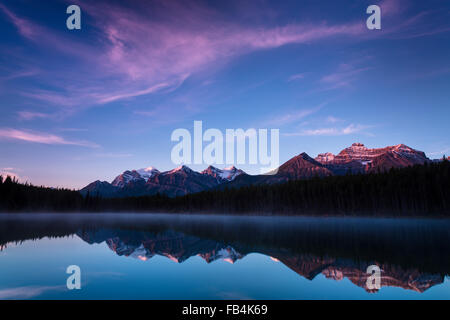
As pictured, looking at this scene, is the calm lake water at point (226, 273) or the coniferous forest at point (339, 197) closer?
the calm lake water at point (226, 273)

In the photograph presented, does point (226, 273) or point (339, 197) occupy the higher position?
point (226, 273)

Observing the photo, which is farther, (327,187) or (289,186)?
(289,186)

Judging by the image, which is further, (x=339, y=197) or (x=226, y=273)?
(x=339, y=197)

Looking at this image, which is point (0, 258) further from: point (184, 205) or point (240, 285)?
point (184, 205)

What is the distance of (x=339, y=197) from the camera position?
110 meters

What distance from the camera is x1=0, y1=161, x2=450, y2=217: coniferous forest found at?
93625 mm

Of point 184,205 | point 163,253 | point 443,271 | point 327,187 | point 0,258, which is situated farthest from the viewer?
point 184,205

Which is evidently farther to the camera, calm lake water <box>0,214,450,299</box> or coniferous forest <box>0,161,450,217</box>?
coniferous forest <box>0,161,450,217</box>

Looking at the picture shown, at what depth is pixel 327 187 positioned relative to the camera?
115688 mm

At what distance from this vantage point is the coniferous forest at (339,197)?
93.6 metres
